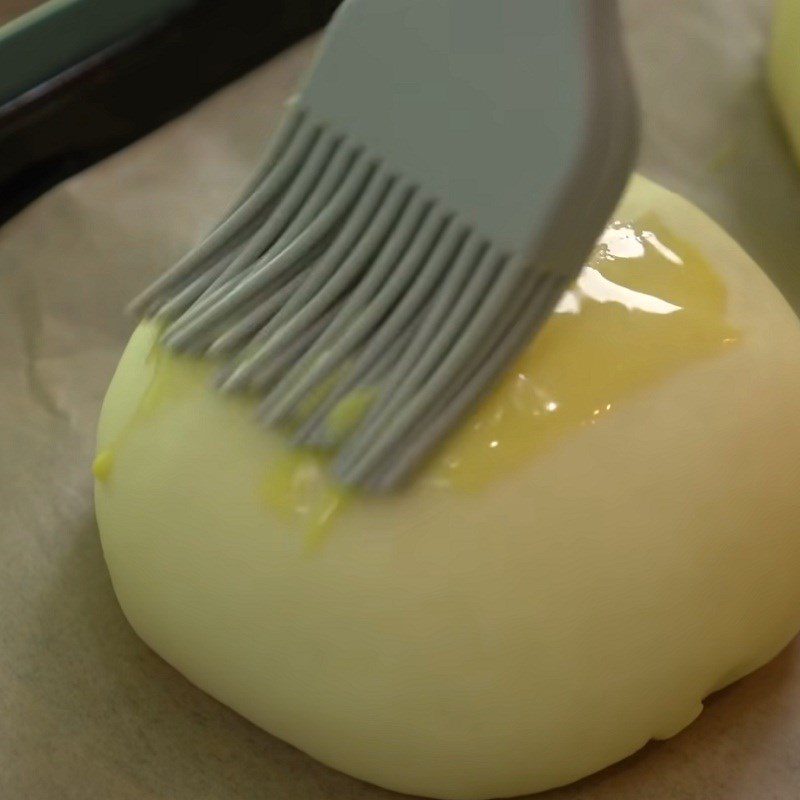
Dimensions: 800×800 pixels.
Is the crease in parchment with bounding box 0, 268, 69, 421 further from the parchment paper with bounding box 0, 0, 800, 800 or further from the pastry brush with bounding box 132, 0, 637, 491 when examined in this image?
the pastry brush with bounding box 132, 0, 637, 491

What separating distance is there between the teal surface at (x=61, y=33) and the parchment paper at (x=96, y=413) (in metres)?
0.14

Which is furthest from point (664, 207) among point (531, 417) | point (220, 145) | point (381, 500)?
point (220, 145)

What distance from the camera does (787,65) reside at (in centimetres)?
135

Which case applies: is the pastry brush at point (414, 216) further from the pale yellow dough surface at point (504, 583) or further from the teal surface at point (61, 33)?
the teal surface at point (61, 33)

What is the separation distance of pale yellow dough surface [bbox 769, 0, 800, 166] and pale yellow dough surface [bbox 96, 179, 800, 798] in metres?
0.59

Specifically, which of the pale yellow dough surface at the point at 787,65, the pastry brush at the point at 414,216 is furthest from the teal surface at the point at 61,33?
the pale yellow dough surface at the point at 787,65

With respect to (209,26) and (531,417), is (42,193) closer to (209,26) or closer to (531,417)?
(209,26)

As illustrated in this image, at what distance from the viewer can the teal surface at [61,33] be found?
1292 mm

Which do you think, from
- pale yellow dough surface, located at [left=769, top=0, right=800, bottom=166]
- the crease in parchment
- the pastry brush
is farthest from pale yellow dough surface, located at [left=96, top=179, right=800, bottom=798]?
pale yellow dough surface, located at [left=769, top=0, right=800, bottom=166]

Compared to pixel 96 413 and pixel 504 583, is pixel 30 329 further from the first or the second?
pixel 504 583

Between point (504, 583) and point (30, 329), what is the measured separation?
748mm

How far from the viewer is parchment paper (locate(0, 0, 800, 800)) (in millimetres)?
915

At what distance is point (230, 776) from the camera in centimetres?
92

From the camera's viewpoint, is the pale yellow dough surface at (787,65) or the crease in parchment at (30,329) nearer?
the crease in parchment at (30,329)
